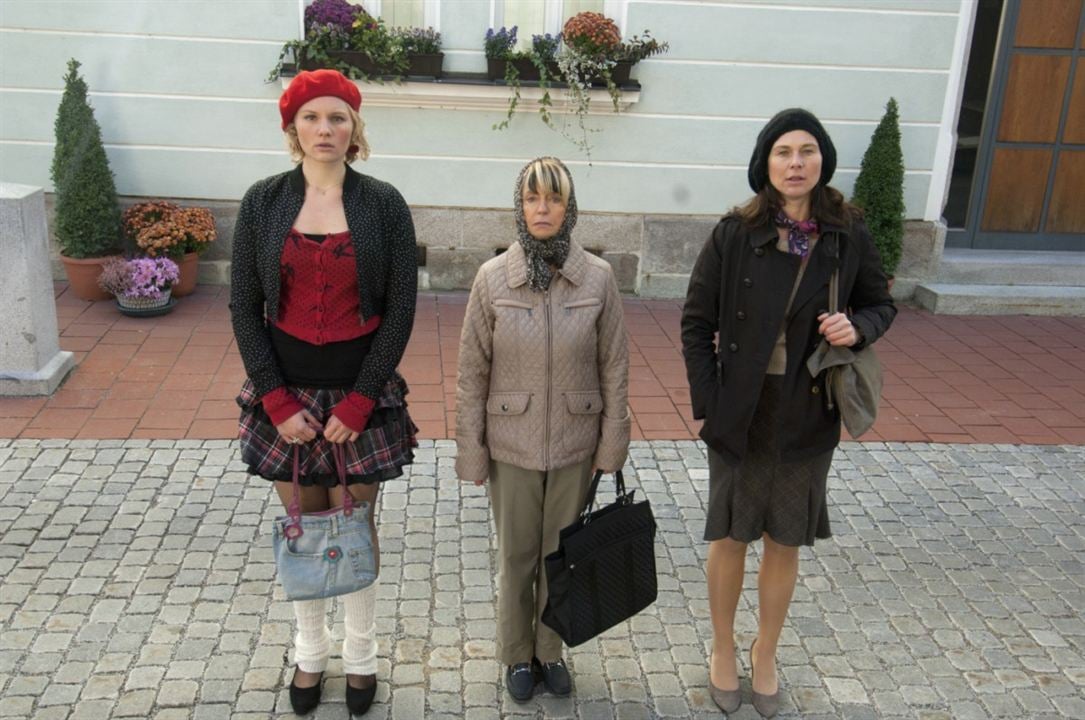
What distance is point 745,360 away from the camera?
2.97 m

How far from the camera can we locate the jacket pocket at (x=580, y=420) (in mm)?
2994

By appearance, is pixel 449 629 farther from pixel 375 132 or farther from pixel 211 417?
pixel 375 132

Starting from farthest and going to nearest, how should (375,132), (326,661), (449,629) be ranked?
(375,132) → (449,629) → (326,661)

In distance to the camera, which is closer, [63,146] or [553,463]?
[553,463]

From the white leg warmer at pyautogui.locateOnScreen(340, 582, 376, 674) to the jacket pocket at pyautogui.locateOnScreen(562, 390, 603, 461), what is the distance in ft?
2.57

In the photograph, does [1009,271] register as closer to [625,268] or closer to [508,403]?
[625,268]

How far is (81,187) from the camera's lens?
674 centimetres

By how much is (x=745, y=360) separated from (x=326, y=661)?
5.42 ft

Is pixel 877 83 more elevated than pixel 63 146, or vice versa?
pixel 877 83

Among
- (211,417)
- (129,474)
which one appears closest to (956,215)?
(211,417)

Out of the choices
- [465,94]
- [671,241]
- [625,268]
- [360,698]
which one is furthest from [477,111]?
[360,698]

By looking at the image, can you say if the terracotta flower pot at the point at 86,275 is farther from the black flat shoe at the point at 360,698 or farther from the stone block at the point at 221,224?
the black flat shoe at the point at 360,698

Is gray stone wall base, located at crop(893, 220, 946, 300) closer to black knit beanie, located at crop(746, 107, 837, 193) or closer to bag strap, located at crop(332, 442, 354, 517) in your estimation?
black knit beanie, located at crop(746, 107, 837, 193)

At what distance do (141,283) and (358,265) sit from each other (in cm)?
429
